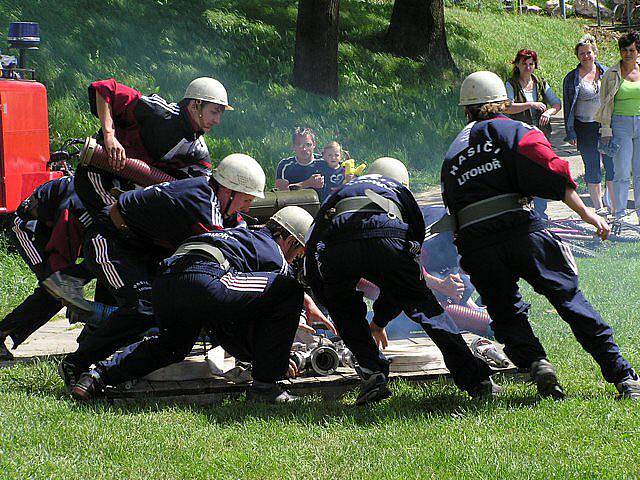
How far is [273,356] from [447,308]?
7.82ft

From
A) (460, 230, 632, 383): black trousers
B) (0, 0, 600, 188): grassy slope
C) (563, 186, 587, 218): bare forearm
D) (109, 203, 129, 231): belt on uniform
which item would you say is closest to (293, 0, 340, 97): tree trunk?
(0, 0, 600, 188): grassy slope

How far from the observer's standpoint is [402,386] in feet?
21.1

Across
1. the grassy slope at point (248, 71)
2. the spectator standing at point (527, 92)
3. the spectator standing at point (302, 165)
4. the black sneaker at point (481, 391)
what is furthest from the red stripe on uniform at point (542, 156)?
the grassy slope at point (248, 71)

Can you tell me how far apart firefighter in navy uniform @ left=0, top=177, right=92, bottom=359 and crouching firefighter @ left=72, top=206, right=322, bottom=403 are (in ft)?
4.08

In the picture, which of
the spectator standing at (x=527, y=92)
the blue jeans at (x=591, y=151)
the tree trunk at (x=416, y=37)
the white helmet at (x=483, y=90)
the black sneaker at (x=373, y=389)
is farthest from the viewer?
the tree trunk at (x=416, y=37)

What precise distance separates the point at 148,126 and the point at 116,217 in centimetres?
97

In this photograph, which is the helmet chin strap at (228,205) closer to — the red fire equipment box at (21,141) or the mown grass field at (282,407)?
the mown grass field at (282,407)

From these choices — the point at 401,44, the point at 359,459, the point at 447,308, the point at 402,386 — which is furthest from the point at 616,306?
the point at 401,44

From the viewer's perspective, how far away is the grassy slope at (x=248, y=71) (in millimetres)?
15578

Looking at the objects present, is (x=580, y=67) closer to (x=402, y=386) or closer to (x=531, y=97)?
(x=531, y=97)

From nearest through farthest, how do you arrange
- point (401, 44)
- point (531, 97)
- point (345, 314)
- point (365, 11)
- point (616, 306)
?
point (345, 314) → point (616, 306) → point (531, 97) → point (401, 44) → point (365, 11)

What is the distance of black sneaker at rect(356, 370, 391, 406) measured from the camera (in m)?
6.06

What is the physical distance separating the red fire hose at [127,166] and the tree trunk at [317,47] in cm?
1090

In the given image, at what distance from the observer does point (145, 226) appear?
6.25m
